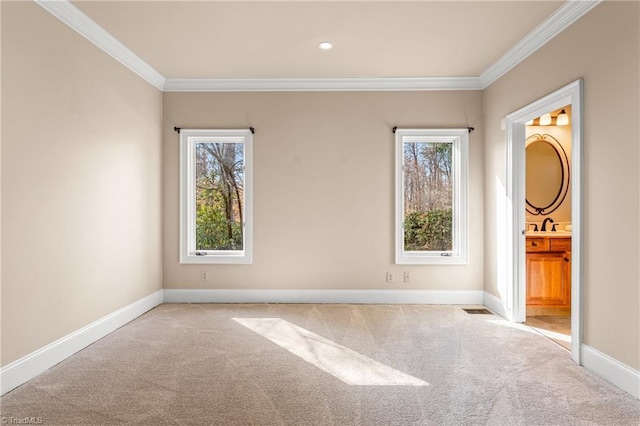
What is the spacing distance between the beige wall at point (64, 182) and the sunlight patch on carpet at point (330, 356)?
1.48 m

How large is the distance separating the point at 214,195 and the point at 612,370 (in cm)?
433

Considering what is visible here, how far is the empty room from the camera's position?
2.40 m

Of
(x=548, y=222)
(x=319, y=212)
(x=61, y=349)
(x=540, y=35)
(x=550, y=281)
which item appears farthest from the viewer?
(x=548, y=222)

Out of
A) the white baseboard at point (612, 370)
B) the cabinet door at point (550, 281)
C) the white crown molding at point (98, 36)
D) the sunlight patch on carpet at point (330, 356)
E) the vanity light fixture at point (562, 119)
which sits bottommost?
the sunlight patch on carpet at point (330, 356)

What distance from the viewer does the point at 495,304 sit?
4262 mm

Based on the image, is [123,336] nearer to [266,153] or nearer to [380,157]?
[266,153]

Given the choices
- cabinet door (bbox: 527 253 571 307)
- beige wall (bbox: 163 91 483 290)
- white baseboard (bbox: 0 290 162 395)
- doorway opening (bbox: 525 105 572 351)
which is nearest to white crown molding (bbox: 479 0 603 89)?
beige wall (bbox: 163 91 483 290)

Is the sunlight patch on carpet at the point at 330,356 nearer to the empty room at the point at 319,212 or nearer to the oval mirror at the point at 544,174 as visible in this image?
the empty room at the point at 319,212

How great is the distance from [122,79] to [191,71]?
81 cm

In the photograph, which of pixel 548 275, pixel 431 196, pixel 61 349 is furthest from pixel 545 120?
pixel 61 349

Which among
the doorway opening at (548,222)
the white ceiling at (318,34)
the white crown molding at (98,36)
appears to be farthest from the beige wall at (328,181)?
the doorway opening at (548,222)

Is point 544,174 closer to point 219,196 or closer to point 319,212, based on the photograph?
point 319,212

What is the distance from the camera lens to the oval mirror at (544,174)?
188 inches

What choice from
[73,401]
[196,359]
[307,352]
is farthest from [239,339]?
[73,401]
